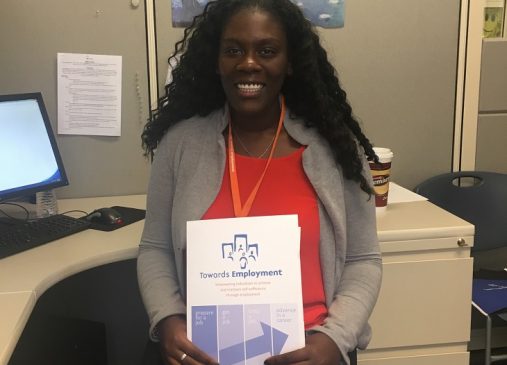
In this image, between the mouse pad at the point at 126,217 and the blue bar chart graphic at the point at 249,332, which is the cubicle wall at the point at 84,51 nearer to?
the mouse pad at the point at 126,217

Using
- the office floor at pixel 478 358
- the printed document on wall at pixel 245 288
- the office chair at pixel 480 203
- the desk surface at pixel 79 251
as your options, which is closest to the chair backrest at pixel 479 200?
the office chair at pixel 480 203

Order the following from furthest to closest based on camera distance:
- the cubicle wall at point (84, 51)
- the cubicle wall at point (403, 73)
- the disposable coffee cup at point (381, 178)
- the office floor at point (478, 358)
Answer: the office floor at point (478, 358) < the cubicle wall at point (403, 73) < the cubicle wall at point (84, 51) < the disposable coffee cup at point (381, 178)

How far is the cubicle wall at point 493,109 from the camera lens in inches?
82.0

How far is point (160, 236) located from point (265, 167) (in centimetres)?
29

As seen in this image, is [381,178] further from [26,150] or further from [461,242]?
[26,150]

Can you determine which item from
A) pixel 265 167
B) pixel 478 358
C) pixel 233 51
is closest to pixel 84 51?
pixel 233 51

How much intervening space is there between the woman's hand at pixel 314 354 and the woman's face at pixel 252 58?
0.50m

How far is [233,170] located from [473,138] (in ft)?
4.21

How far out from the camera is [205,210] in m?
1.18

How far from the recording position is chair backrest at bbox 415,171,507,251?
2.03m

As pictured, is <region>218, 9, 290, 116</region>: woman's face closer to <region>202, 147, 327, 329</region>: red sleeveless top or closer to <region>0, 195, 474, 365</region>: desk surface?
<region>202, 147, 327, 329</region>: red sleeveless top

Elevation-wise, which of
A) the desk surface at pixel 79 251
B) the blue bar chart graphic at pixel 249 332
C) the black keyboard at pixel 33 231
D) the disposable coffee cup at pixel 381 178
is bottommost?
the blue bar chart graphic at pixel 249 332

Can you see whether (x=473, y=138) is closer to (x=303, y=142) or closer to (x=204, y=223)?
(x=303, y=142)

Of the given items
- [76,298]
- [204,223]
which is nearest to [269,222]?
[204,223]
